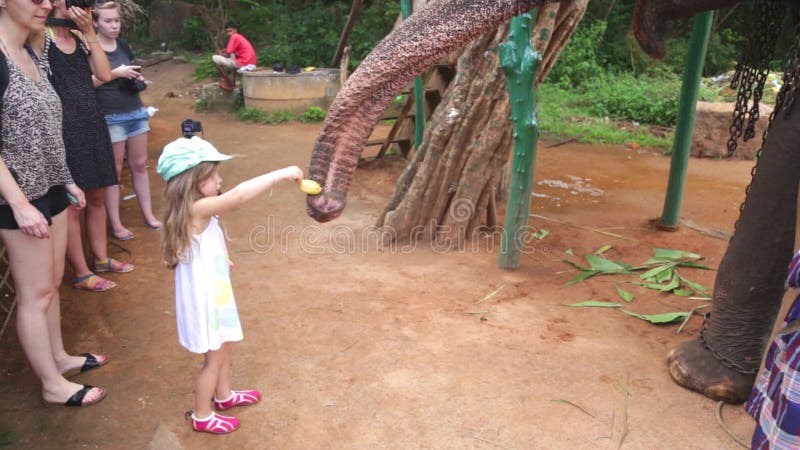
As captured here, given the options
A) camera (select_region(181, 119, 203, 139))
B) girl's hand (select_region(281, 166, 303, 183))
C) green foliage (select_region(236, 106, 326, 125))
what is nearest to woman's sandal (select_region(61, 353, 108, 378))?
camera (select_region(181, 119, 203, 139))

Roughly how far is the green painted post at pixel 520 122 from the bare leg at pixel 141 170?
2.71 m

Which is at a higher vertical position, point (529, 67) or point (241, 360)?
point (529, 67)

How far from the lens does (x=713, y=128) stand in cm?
882

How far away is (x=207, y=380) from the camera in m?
2.75

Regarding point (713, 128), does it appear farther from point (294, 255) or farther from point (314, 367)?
point (314, 367)

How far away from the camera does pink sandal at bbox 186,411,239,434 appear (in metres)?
2.81

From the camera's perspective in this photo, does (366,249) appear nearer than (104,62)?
No

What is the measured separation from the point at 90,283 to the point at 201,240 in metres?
1.94

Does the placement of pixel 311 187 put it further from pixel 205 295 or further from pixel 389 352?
pixel 389 352

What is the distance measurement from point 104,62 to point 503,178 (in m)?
3.83

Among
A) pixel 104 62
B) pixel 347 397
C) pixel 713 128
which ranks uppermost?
pixel 104 62

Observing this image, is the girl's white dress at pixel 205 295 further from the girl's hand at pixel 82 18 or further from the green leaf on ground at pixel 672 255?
the green leaf on ground at pixel 672 255

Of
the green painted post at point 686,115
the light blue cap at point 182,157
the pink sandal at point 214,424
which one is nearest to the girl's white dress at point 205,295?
the light blue cap at point 182,157

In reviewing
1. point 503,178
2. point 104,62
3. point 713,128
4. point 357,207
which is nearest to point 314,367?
point 104,62
